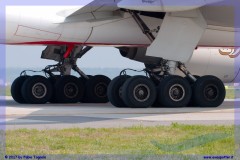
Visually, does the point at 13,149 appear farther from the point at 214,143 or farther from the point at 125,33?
the point at 125,33

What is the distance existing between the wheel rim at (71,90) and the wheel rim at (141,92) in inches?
181

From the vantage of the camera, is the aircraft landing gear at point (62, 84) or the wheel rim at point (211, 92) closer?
the wheel rim at point (211, 92)

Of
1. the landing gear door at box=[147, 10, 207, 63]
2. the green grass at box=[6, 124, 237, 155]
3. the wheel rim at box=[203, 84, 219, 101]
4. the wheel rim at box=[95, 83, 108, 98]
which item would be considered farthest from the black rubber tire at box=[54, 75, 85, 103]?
the green grass at box=[6, 124, 237, 155]

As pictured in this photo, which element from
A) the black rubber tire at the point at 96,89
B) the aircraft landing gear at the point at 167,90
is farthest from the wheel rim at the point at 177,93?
the black rubber tire at the point at 96,89

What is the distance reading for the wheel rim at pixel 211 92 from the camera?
23.7m

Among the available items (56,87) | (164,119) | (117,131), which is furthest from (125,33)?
(117,131)

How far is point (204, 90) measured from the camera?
930 inches

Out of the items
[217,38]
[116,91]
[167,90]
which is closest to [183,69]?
[167,90]

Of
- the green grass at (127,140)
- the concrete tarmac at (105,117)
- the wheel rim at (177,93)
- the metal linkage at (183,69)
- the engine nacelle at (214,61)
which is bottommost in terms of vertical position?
the green grass at (127,140)

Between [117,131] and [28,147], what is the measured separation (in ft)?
9.88

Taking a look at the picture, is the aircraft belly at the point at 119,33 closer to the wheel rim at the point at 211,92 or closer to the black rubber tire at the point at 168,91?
the black rubber tire at the point at 168,91

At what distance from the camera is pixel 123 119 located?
62.0ft

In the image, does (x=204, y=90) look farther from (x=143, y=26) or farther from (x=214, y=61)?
(x=214, y=61)

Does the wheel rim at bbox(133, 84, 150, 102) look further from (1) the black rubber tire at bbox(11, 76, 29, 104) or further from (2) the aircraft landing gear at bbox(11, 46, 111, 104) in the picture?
(1) the black rubber tire at bbox(11, 76, 29, 104)
